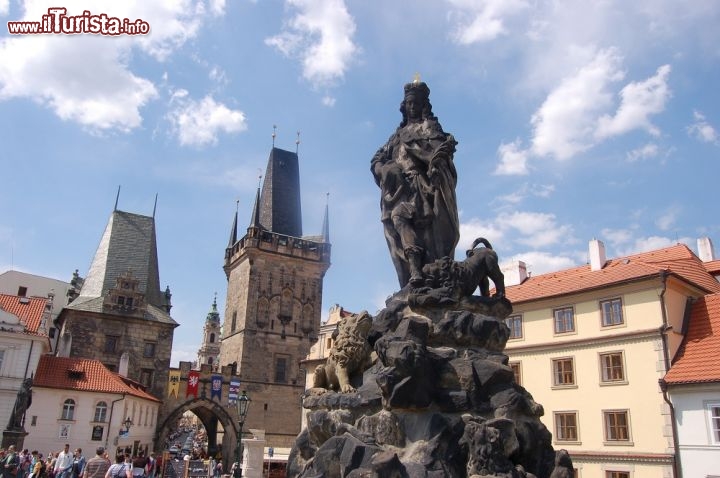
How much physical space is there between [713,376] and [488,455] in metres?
15.0

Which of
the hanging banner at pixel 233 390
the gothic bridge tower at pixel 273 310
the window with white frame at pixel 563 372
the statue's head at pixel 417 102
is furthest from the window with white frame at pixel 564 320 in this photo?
the gothic bridge tower at pixel 273 310

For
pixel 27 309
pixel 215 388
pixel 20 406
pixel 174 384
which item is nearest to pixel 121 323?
pixel 174 384

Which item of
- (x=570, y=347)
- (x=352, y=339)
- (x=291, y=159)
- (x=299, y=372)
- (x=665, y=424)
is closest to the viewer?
(x=352, y=339)

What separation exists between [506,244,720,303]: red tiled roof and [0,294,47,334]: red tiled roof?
22.1 m

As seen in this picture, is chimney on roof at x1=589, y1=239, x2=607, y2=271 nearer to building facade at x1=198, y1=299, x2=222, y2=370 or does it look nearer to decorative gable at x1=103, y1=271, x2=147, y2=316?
decorative gable at x1=103, y1=271, x2=147, y2=316

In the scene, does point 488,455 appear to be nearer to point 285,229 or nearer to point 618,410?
point 618,410

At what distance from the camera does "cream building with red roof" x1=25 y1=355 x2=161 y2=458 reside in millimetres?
29594

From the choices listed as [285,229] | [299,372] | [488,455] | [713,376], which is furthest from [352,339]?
[285,229]

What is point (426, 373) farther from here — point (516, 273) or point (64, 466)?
point (516, 273)

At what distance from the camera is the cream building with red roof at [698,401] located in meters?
16.7

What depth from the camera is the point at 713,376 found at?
16844 mm

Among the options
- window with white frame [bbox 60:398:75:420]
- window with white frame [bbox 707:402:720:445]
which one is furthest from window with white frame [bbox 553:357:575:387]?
window with white frame [bbox 60:398:75:420]

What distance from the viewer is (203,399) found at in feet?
140

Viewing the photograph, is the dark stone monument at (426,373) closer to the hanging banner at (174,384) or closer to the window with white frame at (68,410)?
the window with white frame at (68,410)
